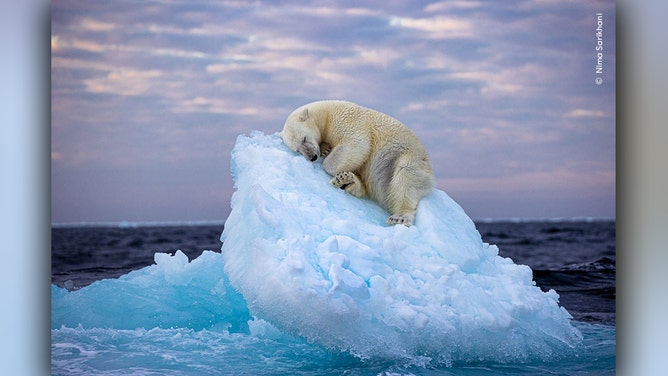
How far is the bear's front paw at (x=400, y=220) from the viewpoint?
5.53 m

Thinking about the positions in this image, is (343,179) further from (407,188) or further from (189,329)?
(189,329)

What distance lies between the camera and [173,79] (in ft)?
20.1

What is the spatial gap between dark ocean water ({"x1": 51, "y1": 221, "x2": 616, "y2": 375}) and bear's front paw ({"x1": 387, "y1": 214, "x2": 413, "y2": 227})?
0.96 m

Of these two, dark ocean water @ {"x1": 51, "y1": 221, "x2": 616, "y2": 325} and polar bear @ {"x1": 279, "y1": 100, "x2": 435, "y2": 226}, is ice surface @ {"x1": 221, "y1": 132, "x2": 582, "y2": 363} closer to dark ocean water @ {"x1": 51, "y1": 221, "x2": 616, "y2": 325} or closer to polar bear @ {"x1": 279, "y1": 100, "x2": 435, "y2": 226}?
polar bear @ {"x1": 279, "y1": 100, "x2": 435, "y2": 226}

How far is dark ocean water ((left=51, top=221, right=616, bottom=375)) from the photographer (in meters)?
5.28

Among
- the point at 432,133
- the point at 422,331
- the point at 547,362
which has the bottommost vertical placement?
the point at 547,362

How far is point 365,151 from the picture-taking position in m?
5.77

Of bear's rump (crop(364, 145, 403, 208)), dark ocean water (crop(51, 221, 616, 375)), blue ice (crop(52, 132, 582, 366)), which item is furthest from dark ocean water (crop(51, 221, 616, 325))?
bear's rump (crop(364, 145, 403, 208))

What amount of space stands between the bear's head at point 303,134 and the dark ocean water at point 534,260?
1.52m

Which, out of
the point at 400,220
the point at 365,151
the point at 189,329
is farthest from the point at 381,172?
the point at 189,329

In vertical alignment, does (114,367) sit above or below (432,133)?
below
